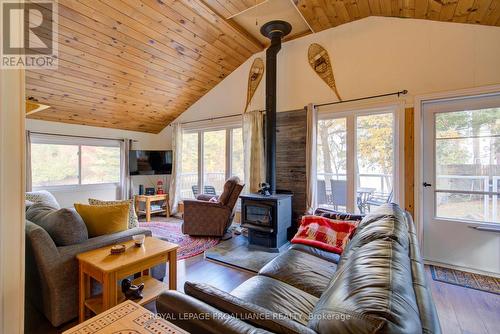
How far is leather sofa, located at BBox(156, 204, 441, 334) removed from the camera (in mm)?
704

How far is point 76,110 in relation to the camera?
416cm

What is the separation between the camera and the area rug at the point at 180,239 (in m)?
3.24

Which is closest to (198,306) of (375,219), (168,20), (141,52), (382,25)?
(375,219)

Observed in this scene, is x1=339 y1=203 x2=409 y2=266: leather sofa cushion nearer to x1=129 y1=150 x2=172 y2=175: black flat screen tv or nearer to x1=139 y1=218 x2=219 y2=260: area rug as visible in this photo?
x1=139 y1=218 x2=219 y2=260: area rug

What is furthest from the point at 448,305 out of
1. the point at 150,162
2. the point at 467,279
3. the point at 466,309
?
the point at 150,162

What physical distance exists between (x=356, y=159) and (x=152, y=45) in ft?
10.7

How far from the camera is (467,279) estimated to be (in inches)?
98.4

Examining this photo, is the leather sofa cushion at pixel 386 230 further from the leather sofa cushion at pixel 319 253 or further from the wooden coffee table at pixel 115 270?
the wooden coffee table at pixel 115 270

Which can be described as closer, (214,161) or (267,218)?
(267,218)

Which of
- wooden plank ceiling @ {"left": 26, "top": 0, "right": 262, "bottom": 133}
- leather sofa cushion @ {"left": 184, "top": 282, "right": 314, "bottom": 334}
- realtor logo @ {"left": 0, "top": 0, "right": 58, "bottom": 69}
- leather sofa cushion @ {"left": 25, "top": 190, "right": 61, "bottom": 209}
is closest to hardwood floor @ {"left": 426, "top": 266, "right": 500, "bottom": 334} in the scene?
leather sofa cushion @ {"left": 184, "top": 282, "right": 314, "bottom": 334}

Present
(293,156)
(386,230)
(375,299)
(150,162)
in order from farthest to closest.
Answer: (150,162) < (293,156) < (386,230) < (375,299)

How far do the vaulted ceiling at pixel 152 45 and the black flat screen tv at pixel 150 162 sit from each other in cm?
88

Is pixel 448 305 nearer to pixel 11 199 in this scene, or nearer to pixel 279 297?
pixel 279 297

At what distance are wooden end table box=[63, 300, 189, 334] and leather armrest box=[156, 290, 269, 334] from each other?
3cm
